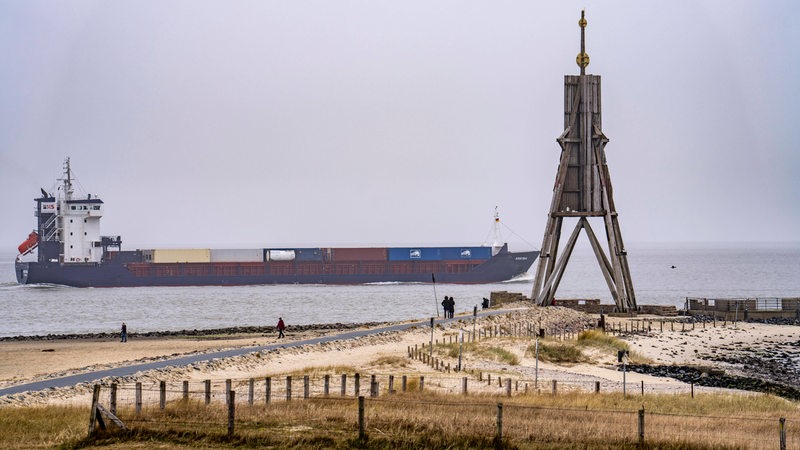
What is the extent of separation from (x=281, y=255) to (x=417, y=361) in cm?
10121


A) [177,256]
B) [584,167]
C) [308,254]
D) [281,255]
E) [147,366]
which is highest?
[584,167]

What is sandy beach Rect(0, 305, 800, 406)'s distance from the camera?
32.0 meters

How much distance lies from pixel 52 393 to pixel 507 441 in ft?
46.1

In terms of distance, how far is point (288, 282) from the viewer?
5207 inches

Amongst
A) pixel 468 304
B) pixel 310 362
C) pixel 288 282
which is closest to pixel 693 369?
pixel 310 362

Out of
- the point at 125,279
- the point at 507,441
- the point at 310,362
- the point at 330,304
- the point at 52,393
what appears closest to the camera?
the point at 507,441

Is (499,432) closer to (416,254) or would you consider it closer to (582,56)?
(582,56)

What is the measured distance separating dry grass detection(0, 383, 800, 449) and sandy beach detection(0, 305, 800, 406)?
5191mm

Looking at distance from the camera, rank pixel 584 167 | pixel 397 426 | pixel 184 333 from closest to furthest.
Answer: pixel 397 426
pixel 584 167
pixel 184 333

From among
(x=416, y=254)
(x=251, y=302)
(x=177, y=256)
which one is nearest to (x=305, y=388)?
(x=251, y=302)

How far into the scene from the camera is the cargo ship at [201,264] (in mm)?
126125

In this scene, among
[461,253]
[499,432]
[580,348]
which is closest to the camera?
[499,432]

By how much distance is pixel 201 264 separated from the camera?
132 meters

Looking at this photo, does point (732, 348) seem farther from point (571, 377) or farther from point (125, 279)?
point (125, 279)
